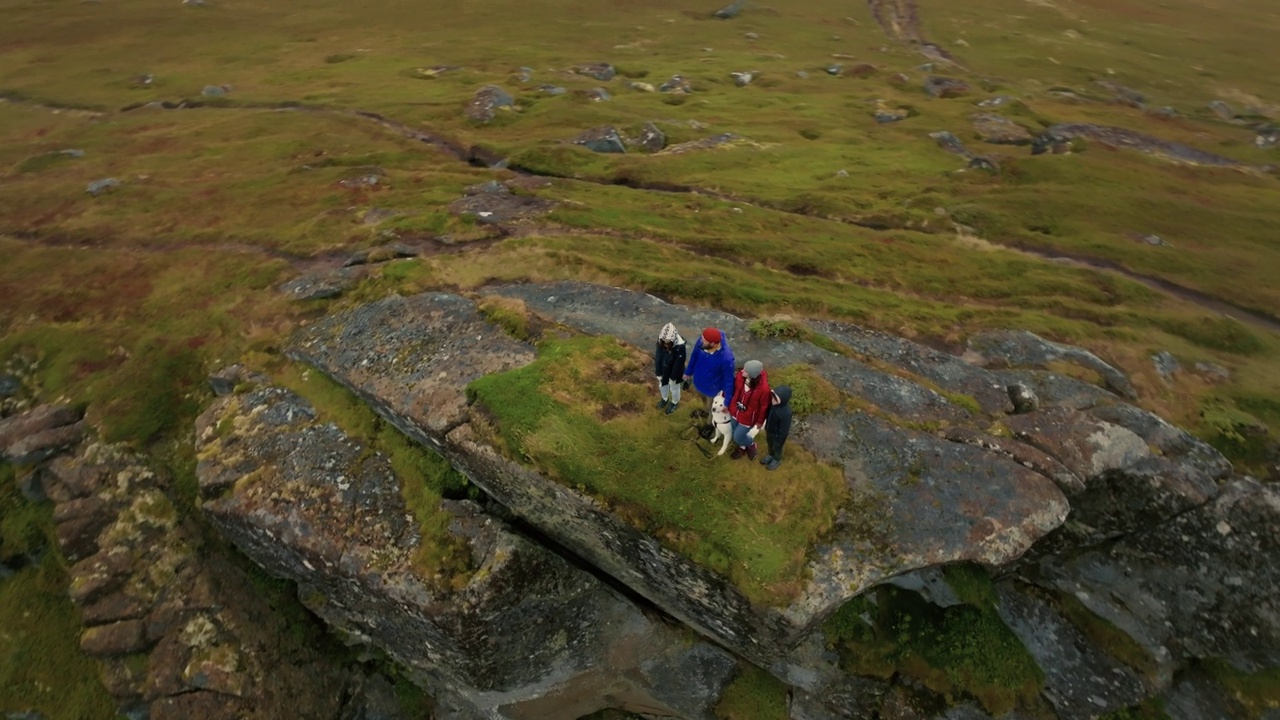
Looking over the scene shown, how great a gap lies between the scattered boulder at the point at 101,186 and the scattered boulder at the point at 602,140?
41.5m

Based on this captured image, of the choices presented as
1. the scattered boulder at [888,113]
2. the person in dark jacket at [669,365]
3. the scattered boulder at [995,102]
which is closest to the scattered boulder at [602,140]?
the scattered boulder at [888,113]

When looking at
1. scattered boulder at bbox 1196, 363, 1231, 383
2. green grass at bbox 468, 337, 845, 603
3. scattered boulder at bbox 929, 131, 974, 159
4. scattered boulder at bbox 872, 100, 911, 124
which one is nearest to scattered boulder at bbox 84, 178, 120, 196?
green grass at bbox 468, 337, 845, 603

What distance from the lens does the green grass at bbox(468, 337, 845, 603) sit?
65.3 feet

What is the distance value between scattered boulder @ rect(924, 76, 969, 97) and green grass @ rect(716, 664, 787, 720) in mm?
89959

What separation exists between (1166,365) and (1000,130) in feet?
163

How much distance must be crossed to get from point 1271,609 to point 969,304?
21118mm

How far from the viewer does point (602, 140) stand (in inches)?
2473

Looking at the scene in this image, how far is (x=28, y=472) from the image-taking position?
98.7ft

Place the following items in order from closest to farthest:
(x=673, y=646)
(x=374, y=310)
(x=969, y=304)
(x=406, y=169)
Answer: (x=673, y=646), (x=374, y=310), (x=969, y=304), (x=406, y=169)

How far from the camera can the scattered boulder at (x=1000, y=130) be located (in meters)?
71.1

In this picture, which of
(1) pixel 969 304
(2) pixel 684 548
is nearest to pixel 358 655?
(2) pixel 684 548

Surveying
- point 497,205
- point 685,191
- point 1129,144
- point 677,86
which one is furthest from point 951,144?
point 497,205

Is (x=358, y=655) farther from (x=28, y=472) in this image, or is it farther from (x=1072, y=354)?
(x=1072, y=354)

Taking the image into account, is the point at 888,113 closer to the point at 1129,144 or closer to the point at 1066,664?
the point at 1129,144
